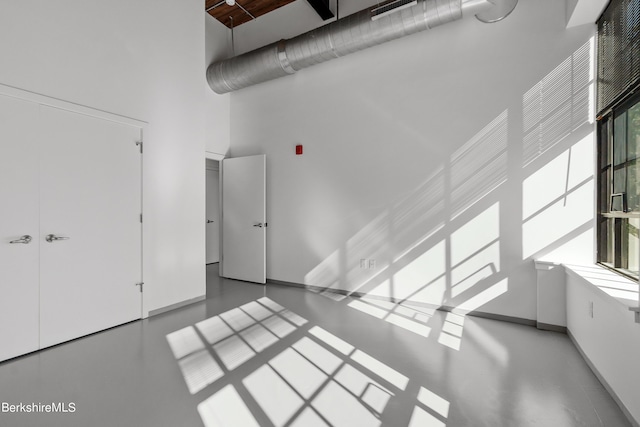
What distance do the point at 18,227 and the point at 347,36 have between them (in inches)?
153

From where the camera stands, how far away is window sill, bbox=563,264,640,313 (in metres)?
1.83

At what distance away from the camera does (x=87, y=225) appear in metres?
3.00

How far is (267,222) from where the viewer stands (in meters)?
5.15

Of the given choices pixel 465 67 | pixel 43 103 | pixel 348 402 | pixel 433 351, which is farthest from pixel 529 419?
pixel 43 103

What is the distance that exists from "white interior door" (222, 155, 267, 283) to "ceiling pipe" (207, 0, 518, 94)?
4.25ft

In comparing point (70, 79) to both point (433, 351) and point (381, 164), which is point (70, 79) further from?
point (433, 351)

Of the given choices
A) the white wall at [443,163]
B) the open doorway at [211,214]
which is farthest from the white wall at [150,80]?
the open doorway at [211,214]

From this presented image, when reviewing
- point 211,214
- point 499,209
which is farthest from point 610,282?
point 211,214

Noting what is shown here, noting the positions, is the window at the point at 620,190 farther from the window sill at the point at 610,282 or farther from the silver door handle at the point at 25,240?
the silver door handle at the point at 25,240

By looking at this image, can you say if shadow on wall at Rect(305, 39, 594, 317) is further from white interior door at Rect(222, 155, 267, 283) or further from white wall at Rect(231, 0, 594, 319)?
white interior door at Rect(222, 155, 267, 283)

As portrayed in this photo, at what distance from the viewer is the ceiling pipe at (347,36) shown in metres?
3.25

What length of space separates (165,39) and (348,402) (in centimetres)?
429

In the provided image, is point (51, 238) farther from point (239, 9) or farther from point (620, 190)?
point (620, 190)

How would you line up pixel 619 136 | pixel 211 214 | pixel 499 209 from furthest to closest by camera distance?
pixel 211 214
pixel 499 209
pixel 619 136
